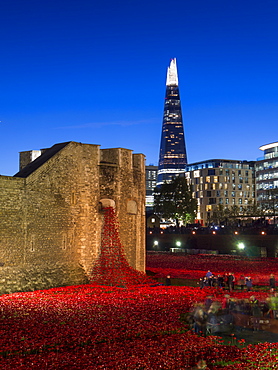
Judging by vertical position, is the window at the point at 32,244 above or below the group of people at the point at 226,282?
above

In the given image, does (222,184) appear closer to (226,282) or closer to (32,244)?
(226,282)

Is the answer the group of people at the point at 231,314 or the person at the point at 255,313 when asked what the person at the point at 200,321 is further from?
the person at the point at 255,313

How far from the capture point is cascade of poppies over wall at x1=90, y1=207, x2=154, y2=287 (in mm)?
29381

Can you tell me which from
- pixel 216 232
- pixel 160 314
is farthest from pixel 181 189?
pixel 160 314

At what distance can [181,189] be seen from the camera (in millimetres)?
102688

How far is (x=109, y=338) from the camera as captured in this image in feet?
49.0

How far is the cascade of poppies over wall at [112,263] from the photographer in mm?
29381

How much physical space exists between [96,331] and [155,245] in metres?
58.6

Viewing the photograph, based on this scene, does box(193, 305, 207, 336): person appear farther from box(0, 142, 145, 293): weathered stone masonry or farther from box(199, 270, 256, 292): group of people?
box(0, 142, 145, 293): weathered stone masonry

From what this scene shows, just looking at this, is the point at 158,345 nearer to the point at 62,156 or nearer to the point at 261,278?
the point at 62,156

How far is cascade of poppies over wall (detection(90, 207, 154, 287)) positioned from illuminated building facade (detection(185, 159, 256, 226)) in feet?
427

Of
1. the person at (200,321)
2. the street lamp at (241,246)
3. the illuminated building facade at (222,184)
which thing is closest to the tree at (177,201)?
the street lamp at (241,246)

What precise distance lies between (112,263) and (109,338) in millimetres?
14983

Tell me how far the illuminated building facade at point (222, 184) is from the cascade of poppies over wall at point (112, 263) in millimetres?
130048
